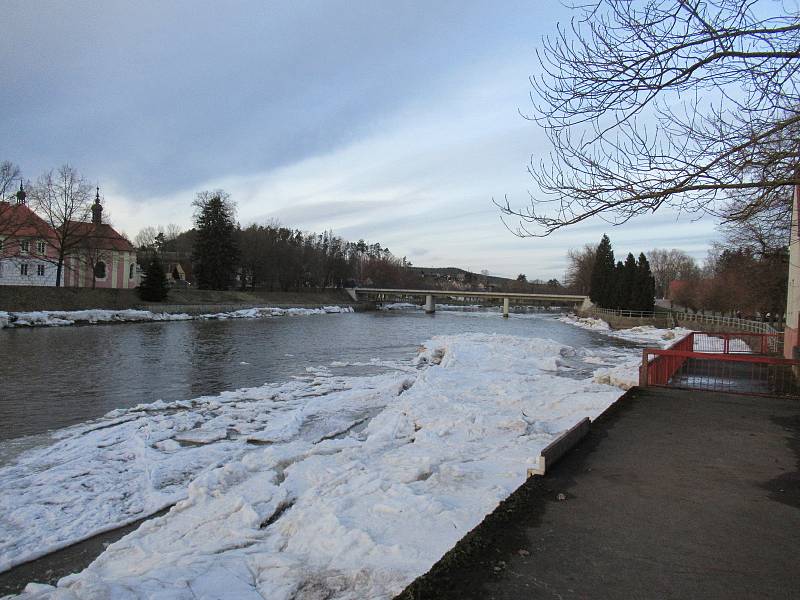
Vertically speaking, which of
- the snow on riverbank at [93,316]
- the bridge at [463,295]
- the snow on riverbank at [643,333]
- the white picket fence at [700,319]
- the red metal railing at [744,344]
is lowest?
Answer: the snow on riverbank at [93,316]

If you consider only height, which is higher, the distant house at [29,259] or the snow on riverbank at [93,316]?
the distant house at [29,259]

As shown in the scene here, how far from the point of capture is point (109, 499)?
24.1 feet

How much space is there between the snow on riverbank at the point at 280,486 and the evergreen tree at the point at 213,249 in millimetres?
58881

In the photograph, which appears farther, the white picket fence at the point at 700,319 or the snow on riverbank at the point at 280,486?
the white picket fence at the point at 700,319

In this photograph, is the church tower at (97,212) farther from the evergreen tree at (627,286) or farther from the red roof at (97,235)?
the evergreen tree at (627,286)

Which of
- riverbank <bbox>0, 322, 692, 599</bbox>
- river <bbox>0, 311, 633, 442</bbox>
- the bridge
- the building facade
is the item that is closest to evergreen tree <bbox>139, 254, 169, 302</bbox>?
the building facade

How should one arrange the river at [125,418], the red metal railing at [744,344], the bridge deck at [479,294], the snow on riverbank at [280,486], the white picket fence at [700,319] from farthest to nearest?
the bridge deck at [479,294] → the white picket fence at [700,319] → the red metal railing at [744,344] → the river at [125,418] → the snow on riverbank at [280,486]

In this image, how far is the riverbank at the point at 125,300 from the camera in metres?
42.3

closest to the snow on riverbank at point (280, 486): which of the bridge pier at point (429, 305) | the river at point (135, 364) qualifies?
the river at point (135, 364)

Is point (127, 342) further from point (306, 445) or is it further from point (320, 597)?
point (320, 597)

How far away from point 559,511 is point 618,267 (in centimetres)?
6837

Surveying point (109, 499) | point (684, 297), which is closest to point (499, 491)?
point (109, 499)

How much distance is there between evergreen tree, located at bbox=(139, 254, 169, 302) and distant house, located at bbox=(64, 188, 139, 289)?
493 cm

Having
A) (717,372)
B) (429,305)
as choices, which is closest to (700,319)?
(717,372)
